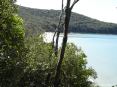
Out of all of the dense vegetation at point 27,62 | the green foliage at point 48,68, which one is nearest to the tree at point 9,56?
the dense vegetation at point 27,62

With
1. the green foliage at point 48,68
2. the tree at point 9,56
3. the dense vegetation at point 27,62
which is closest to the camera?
the tree at point 9,56

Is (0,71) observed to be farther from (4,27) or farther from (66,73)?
(66,73)

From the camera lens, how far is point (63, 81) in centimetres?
2170

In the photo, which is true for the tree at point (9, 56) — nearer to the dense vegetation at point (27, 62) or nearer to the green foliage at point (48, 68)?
the dense vegetation at point (27, 62)

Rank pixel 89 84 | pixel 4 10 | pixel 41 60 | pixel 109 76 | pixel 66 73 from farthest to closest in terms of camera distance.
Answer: pixel 109 76 < pixel 89 84 < pixel 66 73 < pixel 41 60 < pixel 4 10

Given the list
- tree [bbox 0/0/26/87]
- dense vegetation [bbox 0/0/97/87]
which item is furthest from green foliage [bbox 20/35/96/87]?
tree [bbox 0/0/26/87]

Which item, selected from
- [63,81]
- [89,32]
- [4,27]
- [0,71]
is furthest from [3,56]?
[89,32]

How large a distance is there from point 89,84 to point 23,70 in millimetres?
6893

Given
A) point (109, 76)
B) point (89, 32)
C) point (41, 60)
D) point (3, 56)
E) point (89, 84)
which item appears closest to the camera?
point (3, 56)

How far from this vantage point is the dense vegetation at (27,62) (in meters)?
17.5

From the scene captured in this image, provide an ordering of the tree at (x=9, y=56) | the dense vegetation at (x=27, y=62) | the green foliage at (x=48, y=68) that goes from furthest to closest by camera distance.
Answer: the green foliage at (x=48, y=68) → the dense vegetation at (x=27, y=62) → the tree at (x=9, y=56)

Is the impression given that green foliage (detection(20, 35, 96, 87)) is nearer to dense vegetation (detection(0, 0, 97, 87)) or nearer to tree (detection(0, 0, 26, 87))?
dense vegetation (detection(0, 0, 97, 87))

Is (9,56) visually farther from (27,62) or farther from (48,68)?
(48,68)

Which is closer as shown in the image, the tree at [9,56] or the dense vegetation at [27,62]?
the tree at [9,56]
